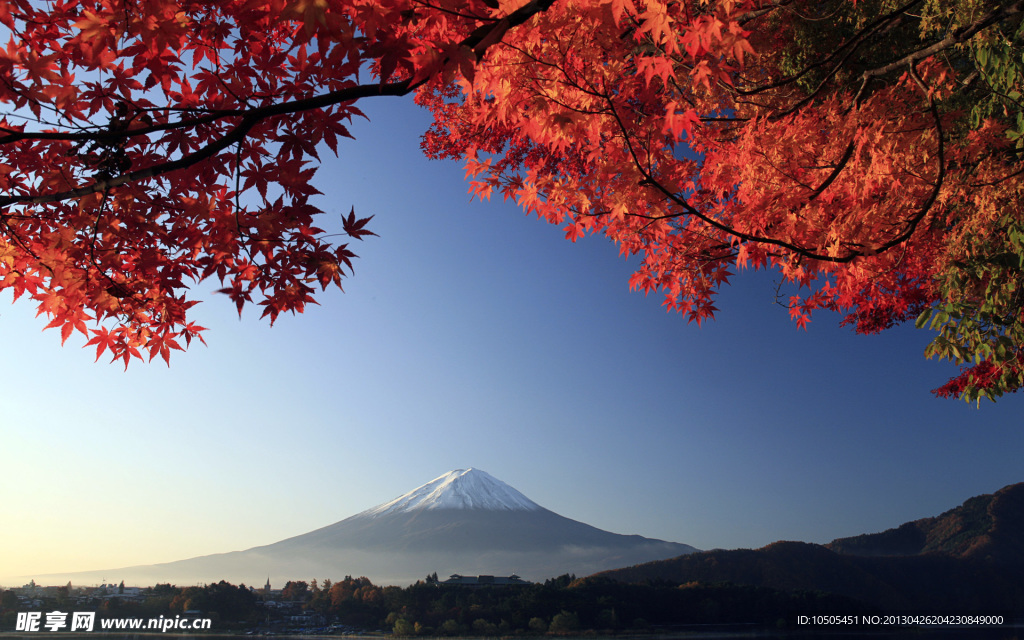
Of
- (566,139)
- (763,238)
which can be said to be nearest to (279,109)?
(566,139)

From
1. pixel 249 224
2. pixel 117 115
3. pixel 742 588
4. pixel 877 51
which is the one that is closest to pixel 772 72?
pixel 877 51

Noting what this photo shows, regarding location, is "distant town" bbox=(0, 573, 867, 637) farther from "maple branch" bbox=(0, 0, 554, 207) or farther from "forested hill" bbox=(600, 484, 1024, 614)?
"maple branch" bbox=(0, 0, 554, 207)

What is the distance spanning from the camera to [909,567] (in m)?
22.1

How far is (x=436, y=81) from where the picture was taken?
223 cm

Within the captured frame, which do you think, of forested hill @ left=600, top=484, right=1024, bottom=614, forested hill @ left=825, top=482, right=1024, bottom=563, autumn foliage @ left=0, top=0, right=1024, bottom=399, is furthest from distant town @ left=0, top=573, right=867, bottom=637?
autumn foliage @ left=0, top=0, right=1024, bottom=399

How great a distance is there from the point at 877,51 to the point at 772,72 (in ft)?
3.47

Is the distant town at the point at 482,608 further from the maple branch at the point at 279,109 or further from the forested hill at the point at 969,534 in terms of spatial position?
the maple branch at the point at 279,109

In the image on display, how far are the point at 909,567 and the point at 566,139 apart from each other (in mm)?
27153

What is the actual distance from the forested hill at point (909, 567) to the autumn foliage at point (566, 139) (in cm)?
1596

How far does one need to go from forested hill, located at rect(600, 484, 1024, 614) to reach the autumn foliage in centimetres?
1596

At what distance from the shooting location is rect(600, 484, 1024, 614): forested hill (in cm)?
1942

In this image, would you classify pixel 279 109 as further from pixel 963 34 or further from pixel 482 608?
pixel 482 608

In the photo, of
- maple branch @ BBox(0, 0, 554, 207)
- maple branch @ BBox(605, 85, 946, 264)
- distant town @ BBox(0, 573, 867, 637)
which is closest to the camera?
maple branch @ BBox(0, 0, 554, 207)

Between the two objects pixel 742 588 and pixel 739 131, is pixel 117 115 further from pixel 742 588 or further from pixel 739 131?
pixel 742 588
